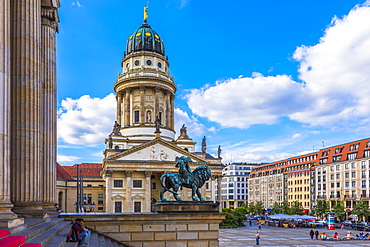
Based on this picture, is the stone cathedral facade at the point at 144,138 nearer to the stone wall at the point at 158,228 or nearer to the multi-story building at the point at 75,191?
the multi-story building at the point at 75,191

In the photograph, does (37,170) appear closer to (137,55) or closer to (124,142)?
(124,142)

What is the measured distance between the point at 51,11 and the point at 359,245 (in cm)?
3895

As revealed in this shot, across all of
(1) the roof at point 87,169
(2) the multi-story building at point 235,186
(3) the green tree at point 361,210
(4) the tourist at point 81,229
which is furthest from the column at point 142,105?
(2) the multi-story building at point 235,186

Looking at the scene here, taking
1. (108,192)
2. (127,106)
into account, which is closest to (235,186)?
(127,106)

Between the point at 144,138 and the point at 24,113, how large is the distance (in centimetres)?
6285

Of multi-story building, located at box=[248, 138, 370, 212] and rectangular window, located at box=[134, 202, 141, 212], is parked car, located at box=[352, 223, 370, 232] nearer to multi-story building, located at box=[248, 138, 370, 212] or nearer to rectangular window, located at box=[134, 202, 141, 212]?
multi-story building, located at box=[248, 138, 370, 212]

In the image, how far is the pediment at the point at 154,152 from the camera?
224ft

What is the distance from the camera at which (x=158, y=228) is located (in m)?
19.8

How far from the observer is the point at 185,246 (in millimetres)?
19797

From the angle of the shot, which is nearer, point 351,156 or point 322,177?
point 351,156

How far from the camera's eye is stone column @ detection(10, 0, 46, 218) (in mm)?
15398

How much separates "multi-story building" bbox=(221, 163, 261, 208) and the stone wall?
137 m

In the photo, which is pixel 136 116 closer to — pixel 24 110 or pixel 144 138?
pixel 144 138

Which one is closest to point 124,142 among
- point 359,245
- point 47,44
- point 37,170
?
point 359,245
